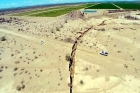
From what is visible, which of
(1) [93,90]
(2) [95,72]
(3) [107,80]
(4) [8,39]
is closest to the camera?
(1) [93,90]

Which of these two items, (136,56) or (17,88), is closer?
(17,88)

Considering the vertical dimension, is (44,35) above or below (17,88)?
above

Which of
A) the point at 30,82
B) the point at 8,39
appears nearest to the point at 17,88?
the point at 30,82

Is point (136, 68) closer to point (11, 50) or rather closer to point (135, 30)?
point (135, 30)

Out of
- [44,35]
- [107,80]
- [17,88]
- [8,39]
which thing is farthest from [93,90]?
[8,39]

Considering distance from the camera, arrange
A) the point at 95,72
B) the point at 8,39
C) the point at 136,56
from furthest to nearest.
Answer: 1. the point at 8,39
2. the point at 136,56
3. the point at 95,72

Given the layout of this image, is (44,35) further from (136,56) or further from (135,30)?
(135,30)
